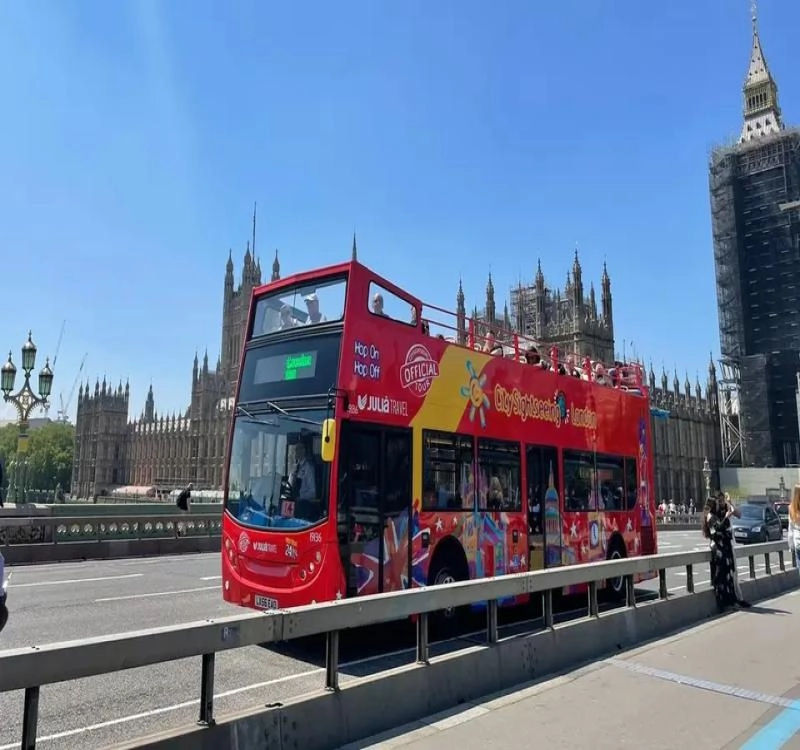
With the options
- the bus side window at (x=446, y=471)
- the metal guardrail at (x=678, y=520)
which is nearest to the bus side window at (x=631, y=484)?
the bus side window at (x=446, y=471)

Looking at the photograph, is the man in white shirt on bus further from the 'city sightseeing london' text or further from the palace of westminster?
the palace of westminster

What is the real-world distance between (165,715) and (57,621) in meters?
4.53

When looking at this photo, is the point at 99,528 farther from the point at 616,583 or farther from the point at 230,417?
the point at 230,417

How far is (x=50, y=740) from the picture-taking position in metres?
4.88

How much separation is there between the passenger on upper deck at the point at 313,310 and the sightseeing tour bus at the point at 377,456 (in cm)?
2

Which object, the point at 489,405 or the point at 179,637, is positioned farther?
the point at 489,405

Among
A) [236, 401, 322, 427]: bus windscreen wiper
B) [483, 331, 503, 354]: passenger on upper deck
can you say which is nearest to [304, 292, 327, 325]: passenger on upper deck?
[236, 401, 322, 427]: bus windscreen wiper

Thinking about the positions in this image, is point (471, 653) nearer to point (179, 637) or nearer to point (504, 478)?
point (179, 637)

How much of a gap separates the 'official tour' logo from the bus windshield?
1374 mm

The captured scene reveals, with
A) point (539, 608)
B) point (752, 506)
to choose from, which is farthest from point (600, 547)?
point (752, 506)

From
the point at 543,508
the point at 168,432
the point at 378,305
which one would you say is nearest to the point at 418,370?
the point at 378,305

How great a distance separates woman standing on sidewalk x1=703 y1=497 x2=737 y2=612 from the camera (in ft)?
35.6

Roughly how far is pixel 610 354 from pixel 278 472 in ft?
261

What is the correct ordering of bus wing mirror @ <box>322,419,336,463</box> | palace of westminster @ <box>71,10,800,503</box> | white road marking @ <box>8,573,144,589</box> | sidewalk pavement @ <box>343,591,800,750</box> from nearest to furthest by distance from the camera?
sidewalk pavement @ <box>343,591,800,750</box> → bus wing mirror @ <box>322,419,336,463</box> → white road marking @ <box>8,573,144,589</box> → palace of westminster @ <box>71,10,800,503</box>
